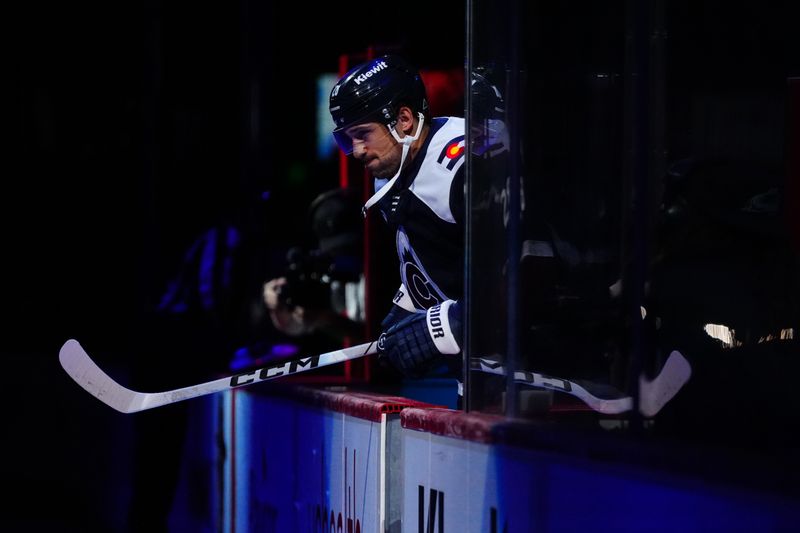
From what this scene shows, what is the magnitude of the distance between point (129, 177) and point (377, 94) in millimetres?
4209

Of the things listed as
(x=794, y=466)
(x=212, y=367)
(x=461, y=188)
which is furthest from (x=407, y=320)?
(x=212, y=367)

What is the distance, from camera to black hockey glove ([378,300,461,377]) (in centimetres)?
344

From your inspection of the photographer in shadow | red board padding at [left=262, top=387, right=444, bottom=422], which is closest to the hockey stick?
red board padding at [left=262, top=387, right=444, bottom=422]

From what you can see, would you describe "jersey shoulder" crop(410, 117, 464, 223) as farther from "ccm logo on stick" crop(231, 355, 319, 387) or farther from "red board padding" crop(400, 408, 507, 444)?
"ccm logo on stick" crop(231, 355, 319, 387)

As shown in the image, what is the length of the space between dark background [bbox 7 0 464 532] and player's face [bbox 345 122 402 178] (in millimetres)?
1648

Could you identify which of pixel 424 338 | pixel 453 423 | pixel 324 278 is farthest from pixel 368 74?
pixel 324 278

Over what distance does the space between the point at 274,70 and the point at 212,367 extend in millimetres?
1521

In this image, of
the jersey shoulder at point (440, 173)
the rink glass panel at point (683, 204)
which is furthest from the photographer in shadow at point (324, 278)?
the rink glass panel at point (683, 204)

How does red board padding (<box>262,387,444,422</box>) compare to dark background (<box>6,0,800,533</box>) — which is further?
dark background (<box>6,0,800,533</box>)

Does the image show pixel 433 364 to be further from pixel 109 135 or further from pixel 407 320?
pixel 109 135

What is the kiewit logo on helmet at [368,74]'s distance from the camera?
3.67 m

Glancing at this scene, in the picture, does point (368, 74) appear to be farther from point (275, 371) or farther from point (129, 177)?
point (129, 177)

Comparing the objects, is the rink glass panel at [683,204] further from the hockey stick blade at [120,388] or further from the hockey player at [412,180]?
the hockey stick blade at [120,388]

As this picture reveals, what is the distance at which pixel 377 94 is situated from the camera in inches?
144
